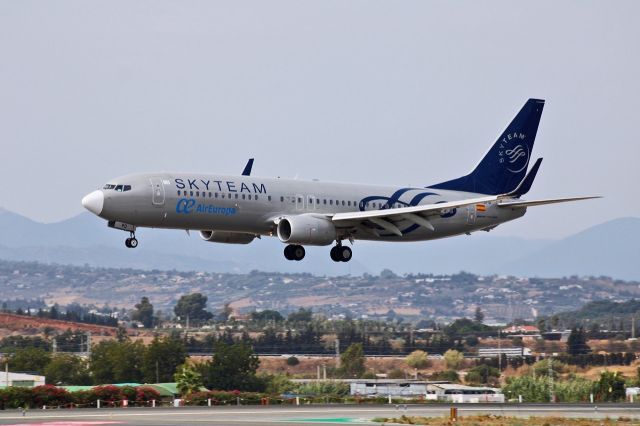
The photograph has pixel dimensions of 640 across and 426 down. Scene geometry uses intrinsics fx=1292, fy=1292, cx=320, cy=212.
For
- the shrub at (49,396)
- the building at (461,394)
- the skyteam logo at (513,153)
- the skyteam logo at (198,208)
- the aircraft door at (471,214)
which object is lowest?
the building at (461,394)

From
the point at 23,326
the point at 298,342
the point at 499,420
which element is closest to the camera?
the point at 499,420

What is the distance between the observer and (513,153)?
3270 inches

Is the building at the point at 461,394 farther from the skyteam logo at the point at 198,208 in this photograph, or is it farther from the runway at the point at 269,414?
the skyteam logo at the point at 198,208

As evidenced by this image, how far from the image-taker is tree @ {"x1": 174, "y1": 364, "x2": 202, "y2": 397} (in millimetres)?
107944

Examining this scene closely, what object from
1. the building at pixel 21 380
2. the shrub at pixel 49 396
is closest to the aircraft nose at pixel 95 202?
the shrub at pixel 49 396

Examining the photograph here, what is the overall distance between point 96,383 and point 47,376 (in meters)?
4.81

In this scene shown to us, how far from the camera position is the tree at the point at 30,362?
12712 cm

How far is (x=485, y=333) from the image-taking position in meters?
169

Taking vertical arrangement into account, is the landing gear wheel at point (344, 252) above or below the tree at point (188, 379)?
above

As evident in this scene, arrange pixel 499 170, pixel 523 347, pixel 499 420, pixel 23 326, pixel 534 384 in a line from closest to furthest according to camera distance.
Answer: pixel 499 420
pixel 499 170
pixel 534 384
pixel 523 347
pixel 23 326

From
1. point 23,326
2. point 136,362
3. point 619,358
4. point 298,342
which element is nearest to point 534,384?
point 619,358

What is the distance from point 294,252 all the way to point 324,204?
3255 mm

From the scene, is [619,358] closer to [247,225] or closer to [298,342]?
[298,342]

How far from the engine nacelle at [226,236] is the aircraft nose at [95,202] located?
871 centimetres
